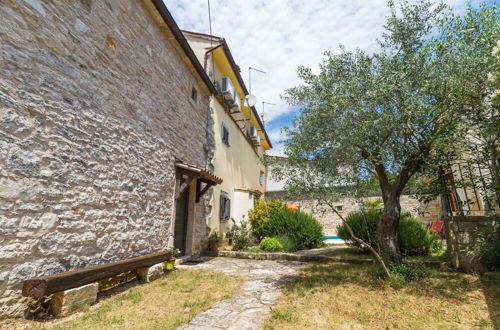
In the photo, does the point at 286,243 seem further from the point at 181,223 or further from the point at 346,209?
the point at 346,209

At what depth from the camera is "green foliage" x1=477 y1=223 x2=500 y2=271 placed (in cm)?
454

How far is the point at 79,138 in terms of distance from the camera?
12.7ft

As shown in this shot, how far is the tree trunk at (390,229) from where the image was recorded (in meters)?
5.23

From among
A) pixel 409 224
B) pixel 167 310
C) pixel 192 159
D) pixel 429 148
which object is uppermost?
pixel 192 159

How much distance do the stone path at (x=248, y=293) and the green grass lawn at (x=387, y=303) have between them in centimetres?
22

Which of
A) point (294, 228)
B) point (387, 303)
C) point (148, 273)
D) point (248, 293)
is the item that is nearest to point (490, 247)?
point (387, 303)

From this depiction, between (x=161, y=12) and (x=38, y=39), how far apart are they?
333 cm

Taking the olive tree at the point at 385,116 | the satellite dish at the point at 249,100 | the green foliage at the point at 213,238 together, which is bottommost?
the green foliage at the point at 213,238

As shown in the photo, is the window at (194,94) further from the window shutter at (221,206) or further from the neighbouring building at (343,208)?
the neighbouring building at (343,208)

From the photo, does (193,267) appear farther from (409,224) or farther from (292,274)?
(409,224)

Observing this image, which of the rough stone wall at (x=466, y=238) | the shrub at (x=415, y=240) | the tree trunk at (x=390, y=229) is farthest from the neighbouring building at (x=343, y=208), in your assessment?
the tree trunk at (x=390, y=229)

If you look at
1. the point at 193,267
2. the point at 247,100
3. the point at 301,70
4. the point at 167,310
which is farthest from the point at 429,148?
the point at 247,100

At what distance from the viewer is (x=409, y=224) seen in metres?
7.84

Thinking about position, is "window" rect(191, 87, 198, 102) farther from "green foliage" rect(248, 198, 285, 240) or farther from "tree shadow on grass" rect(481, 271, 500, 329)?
"tree shadow on grass" rect(481, 271, 500, 329)
